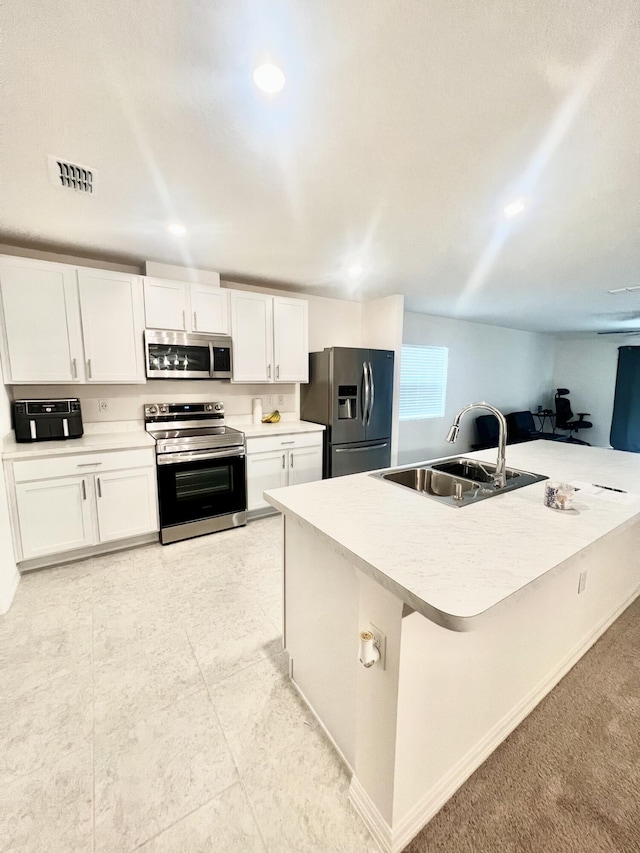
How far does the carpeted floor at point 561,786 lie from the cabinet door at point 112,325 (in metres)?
3.26

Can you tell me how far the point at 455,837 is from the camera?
1.10 metres

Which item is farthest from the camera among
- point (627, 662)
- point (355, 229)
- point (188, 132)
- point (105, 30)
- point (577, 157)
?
point (355, 229)

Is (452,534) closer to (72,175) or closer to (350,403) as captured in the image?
(72,175)

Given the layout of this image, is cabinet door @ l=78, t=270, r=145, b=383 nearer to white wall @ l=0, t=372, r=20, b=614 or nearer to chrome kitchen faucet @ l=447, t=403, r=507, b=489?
white wall @ l=0, t=372, r=20, b=614

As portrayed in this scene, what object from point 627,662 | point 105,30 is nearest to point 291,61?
point 105,30

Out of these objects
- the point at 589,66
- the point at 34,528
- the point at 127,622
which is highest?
the point at 589,66

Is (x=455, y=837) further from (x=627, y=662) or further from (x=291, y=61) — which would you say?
(x=291, y=61)

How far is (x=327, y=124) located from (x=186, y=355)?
228 cm

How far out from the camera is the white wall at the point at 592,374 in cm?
716

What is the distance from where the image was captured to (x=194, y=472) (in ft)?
9.98

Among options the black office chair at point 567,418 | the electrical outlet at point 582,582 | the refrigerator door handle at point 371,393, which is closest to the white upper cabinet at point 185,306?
the refrigerator door handle at point 371,393

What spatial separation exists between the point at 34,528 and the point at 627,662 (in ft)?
12.3

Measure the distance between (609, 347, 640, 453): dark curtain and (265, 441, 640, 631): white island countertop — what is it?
648cm

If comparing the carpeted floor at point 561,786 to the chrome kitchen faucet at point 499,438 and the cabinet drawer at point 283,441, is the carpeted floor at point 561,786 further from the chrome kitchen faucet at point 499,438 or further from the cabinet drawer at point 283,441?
the cabinet drawer at point 283,441
